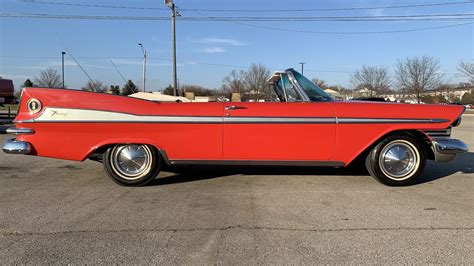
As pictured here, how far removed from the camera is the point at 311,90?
5680mm

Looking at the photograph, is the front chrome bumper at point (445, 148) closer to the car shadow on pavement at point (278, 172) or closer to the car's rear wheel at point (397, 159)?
the car's rear wheel at point (397, 159)

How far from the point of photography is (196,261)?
3.01 metres

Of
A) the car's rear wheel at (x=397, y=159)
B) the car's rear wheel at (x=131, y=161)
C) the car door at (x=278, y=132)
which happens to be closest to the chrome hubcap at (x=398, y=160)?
the car's rear wheel at (x=397, y=159)

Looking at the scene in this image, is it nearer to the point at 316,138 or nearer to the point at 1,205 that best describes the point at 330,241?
the point at 316,138

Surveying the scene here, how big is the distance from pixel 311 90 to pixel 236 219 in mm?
2499

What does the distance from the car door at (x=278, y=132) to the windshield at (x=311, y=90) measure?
17.4 inches

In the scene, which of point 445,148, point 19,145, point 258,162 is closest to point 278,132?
point 258,162

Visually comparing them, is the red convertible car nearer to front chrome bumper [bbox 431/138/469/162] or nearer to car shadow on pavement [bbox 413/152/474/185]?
front chrome bumper [bbox 431/138/469/162]

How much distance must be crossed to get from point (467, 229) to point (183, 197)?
3.00 m

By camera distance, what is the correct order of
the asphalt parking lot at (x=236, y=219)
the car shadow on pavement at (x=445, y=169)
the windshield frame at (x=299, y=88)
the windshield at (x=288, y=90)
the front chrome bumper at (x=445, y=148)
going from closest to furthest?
the asphalt parking lot at (x=236, y=219) → the front chrome bumper at (x=445, y=148) → the windshield frame at (x=299, y=88) → the windshield at (x=288, y=90) → the car shadow on pavement at (x=445, y=169)

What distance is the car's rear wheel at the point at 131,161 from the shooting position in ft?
17.1

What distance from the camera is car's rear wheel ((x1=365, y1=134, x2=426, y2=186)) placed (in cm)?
523

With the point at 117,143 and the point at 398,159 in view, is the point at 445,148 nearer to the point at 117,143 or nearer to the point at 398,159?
the point at 398,159

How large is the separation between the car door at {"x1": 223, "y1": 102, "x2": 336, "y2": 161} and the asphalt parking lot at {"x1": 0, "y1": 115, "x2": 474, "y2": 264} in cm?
45
